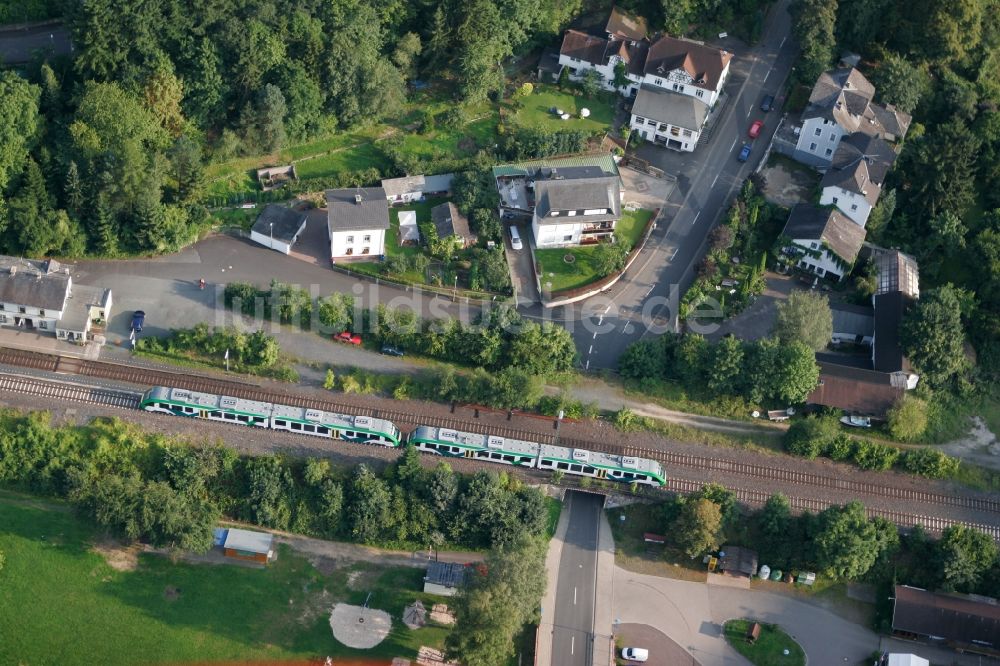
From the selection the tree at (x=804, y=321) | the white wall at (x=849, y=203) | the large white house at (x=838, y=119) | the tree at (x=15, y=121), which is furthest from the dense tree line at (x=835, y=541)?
the tree at (x=15, y=121)

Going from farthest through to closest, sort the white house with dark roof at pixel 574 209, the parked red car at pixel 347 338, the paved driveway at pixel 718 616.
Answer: the white house with dark roof at pixel 574 209, the parked red car at pixel 347 338, the paved driveway at pixel 718 616

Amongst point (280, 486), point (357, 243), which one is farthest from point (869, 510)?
point (357, 243)

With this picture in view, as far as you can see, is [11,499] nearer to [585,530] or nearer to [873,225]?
[585,530]

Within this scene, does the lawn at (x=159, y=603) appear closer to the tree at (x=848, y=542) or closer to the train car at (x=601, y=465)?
the train car at (x=601, y=465)

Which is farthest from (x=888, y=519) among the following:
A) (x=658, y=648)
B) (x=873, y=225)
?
(x=873, y=225)

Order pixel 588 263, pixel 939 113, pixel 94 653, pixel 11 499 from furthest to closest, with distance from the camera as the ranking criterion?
pixel 939 113, pixel 588 263, pixel 11 499, pixel 94 653
